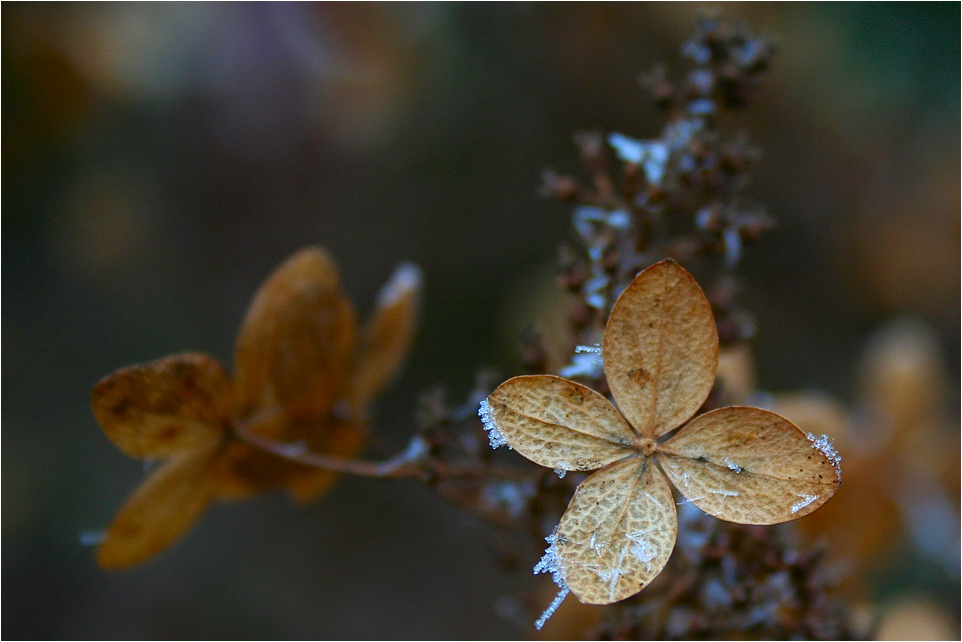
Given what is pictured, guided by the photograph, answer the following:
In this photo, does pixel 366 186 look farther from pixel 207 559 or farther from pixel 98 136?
pixel 207 559

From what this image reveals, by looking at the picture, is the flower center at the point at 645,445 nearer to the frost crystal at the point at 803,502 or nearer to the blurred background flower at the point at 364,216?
the frost crystal at the point at 803,502

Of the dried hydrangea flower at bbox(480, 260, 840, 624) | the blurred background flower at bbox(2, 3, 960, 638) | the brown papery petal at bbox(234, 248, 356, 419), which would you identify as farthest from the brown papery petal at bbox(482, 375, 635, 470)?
the blurred background flower at bbox(2, 3, 960, 638)

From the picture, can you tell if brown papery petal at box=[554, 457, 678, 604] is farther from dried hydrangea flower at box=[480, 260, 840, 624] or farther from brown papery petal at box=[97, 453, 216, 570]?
brown papery petal at box=[97, 453, 216, 570]

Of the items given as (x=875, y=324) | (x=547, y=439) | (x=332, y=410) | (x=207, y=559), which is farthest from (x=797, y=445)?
(x=207, y=559)

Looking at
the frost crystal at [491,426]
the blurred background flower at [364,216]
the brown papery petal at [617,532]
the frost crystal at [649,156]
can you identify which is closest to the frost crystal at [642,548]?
the brown papery petal at [617,532]

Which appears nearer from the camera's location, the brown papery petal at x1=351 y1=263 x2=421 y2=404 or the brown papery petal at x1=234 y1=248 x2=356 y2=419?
the brown papery petal at x1=234 y1=248 x2=356 y2=419

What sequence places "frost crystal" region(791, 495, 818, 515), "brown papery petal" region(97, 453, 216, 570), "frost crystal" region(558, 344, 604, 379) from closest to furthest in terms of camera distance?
"frost crystal" region(791, 495, 818, 515) < "frost crystal" region(558, 344, 604, 379) < "brown papery petal" region(97, 453, 216, 570)

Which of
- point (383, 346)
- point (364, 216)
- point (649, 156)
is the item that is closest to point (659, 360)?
point (649, 156)

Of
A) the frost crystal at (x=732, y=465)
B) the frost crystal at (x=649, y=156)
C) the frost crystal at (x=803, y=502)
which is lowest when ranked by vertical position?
the frost crystal at (x=803, y=502)
